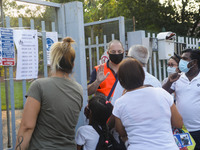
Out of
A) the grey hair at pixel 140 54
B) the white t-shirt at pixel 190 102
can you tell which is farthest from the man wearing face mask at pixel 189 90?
the grey hair at pixel 140 54

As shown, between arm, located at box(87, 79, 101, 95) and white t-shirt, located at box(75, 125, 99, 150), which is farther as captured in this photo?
arm, located at box(87, 79, 101, 95)

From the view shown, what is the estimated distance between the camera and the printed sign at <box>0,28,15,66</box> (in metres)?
2.35

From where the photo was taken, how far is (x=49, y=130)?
Result: 202 cm

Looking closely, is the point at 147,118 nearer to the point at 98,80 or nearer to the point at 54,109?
the point at 54,109

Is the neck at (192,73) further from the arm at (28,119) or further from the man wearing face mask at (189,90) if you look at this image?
the arm at (28,119)

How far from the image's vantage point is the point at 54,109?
2010 millimetres

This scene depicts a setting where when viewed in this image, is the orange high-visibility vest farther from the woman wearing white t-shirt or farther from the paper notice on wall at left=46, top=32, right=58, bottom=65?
the woman wearing white t-shirt

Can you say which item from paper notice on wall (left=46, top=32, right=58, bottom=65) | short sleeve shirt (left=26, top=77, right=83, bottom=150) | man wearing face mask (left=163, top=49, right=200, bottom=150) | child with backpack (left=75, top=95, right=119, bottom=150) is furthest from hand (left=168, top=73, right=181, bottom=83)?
short sleeve shirt (left=26, top=77, right=83, bottom=150)

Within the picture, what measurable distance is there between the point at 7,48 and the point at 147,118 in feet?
4.62

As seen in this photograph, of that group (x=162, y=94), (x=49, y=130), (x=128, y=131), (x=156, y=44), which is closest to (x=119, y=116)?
(x=128, y=131)

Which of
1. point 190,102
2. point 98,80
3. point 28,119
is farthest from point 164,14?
point 28,119

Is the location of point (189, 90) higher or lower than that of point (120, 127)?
higher

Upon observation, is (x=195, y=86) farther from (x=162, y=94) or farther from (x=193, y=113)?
(x=162, y=94)

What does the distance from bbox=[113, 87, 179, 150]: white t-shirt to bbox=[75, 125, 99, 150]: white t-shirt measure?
1.72 feet
